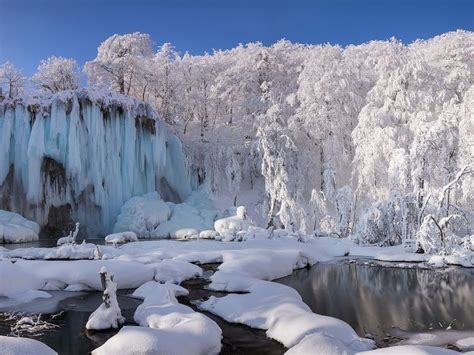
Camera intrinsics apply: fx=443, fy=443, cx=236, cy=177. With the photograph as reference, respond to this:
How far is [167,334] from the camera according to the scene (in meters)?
6.17

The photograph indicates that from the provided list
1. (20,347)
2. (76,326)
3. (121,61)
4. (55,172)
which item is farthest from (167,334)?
(121,61)

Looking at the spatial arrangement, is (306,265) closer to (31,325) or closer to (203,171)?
(31,325)

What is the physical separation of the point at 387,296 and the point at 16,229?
17.3 metres

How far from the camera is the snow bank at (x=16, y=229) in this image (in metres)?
20.5

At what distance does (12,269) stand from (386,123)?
2035cm

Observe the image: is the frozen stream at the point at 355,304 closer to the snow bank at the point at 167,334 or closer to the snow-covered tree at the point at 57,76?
the snow bank at the point at 167,334

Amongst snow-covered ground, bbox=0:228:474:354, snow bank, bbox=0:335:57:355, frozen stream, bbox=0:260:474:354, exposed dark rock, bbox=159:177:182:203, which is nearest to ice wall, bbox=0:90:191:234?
exposed dark rock, bbox=159:177:182:203

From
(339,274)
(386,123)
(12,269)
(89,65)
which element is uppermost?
(89,65)

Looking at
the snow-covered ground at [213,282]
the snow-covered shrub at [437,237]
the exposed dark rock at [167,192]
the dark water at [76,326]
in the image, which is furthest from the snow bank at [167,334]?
the exposed dark rock at [167,192]

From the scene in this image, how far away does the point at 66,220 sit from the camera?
2380cm

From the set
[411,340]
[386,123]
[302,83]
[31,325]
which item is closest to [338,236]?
[386,123]

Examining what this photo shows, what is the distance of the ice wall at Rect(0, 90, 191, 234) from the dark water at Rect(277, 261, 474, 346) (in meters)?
13.7

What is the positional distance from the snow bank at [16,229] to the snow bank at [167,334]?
1481 cm

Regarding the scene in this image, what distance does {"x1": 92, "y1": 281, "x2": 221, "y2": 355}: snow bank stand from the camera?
5820mm
